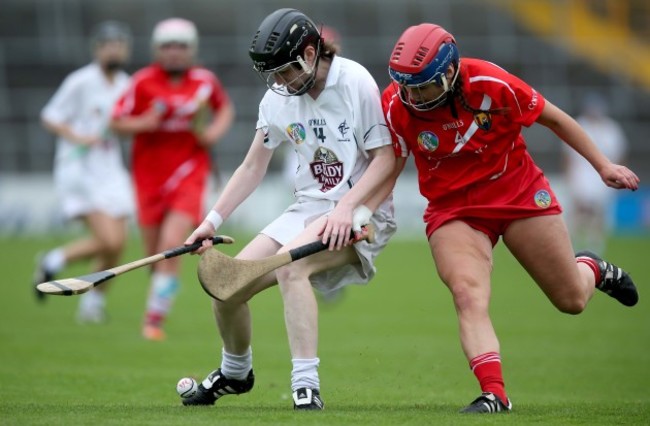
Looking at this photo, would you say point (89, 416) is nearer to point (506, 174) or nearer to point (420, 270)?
point (506, 174)

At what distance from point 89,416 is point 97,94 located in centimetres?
706

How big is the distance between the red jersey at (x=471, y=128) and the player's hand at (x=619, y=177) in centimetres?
52

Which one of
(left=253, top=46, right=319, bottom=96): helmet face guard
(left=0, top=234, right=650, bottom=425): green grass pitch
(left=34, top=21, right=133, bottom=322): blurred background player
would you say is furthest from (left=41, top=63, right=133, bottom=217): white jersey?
(left=253, top=46, right=319, bottom=96): helmet face guard

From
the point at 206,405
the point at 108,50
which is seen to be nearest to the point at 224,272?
the point at 206,405

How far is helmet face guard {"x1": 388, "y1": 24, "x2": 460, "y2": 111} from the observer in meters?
6.23

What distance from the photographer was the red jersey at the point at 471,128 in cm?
→ 648

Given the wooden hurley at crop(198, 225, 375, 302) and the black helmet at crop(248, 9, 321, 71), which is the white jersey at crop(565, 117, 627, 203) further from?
the wooden hurley at crop(198, 225, 375, 302)

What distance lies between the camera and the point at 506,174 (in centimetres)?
676

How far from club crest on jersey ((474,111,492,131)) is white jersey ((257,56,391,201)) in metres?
0.51

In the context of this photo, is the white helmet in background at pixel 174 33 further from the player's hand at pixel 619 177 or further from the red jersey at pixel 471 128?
the player's hand at pixel 619 177

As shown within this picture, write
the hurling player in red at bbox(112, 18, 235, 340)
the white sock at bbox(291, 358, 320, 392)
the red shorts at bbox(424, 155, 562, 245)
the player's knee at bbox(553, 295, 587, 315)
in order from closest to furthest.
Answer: the white sock at bbox(291, 358, 320, 392) < the red shorts at bbox(424, 155, 562, 245) < the player's knee at bbox(553, 295, 587, 315) < the hurling player in red at bbox(112, 18, 235, 340)

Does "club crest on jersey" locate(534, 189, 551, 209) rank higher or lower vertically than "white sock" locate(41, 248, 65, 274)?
higher

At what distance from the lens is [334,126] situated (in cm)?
666

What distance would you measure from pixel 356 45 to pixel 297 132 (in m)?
22.6
